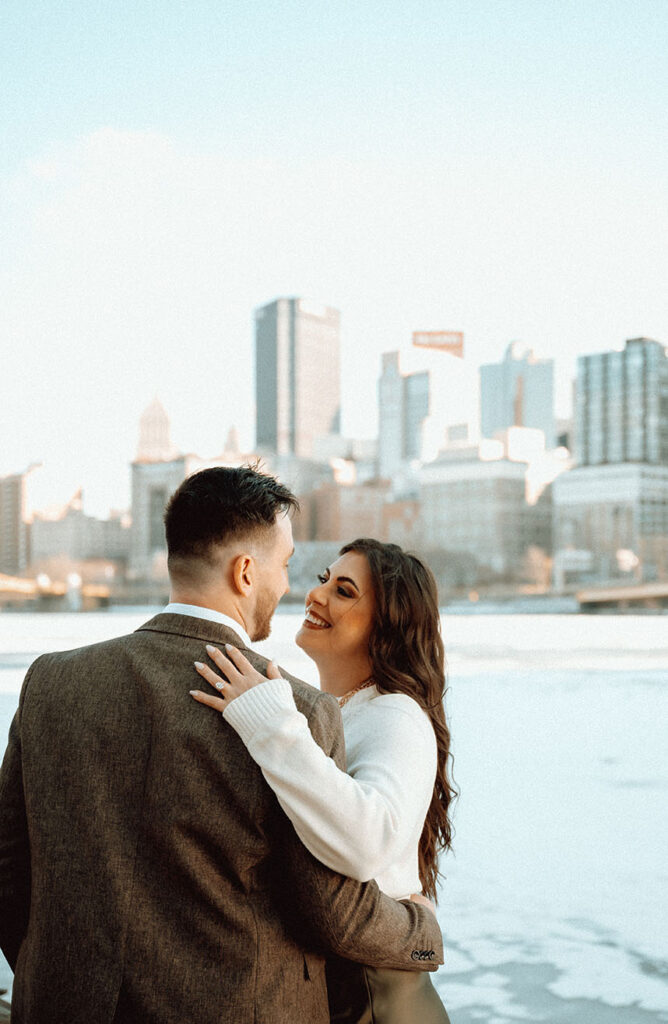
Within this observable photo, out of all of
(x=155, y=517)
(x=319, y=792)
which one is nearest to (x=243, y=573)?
(x=319, y=792)

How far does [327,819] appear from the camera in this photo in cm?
116

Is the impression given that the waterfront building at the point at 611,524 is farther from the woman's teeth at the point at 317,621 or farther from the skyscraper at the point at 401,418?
the woman's teeth at the point at 317,621

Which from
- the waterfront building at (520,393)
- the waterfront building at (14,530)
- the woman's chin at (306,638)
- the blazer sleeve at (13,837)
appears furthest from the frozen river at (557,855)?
the waterfront building at (520,393)

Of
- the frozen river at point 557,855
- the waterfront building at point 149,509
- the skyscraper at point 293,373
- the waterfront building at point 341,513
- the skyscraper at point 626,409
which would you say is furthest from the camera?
the skyscraper at point 293,373

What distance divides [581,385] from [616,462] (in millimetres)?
8135

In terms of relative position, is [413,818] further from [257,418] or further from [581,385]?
[257,418]

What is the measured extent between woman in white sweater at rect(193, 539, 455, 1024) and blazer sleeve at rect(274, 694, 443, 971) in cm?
2

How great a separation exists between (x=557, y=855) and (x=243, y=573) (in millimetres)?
5314

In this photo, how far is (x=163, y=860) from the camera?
1.19m

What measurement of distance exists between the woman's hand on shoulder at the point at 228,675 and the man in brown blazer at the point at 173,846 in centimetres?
2

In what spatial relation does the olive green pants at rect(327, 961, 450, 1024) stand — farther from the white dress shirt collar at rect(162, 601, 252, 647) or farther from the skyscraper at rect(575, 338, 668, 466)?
the skyscraper at rect(575, 338, 668, 466)

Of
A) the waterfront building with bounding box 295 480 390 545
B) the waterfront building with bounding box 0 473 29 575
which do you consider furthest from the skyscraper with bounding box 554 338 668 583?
the waterfront building with bounding box 0 473 29 575

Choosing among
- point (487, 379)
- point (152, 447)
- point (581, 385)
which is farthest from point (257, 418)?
point (581, 385)

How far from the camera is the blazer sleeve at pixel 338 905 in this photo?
1.20 meters
